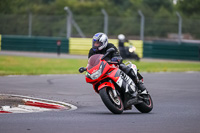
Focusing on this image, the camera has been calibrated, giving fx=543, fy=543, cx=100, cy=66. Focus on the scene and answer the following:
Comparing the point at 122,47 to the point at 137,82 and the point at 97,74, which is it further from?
the point at 97,74

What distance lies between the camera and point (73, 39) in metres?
34.6

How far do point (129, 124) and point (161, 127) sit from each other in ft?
1.75

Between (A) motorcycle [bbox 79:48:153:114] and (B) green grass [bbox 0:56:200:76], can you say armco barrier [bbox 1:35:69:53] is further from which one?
(A) motorcycle [bbox 79:48:153:114]

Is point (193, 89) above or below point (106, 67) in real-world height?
below

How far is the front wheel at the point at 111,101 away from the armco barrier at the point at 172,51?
2222cm

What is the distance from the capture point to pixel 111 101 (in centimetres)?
934

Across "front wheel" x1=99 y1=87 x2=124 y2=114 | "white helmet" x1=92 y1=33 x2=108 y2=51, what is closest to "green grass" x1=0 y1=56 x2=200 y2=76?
"white helmet" x1=92 y1=33 x2=108 y2=51

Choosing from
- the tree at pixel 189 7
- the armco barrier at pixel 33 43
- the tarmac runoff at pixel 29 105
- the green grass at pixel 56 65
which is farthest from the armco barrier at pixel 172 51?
the tree at pixel 189 7

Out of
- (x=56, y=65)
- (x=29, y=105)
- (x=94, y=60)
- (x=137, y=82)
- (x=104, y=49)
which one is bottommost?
(x=56, y=65)

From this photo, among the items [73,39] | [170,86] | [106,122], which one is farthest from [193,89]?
[73,39]

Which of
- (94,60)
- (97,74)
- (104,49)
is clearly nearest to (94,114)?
(97,74)

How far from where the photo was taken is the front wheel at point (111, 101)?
9242 mm

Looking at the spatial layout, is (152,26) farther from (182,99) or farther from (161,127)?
(161,127)

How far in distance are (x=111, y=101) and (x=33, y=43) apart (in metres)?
26.8
